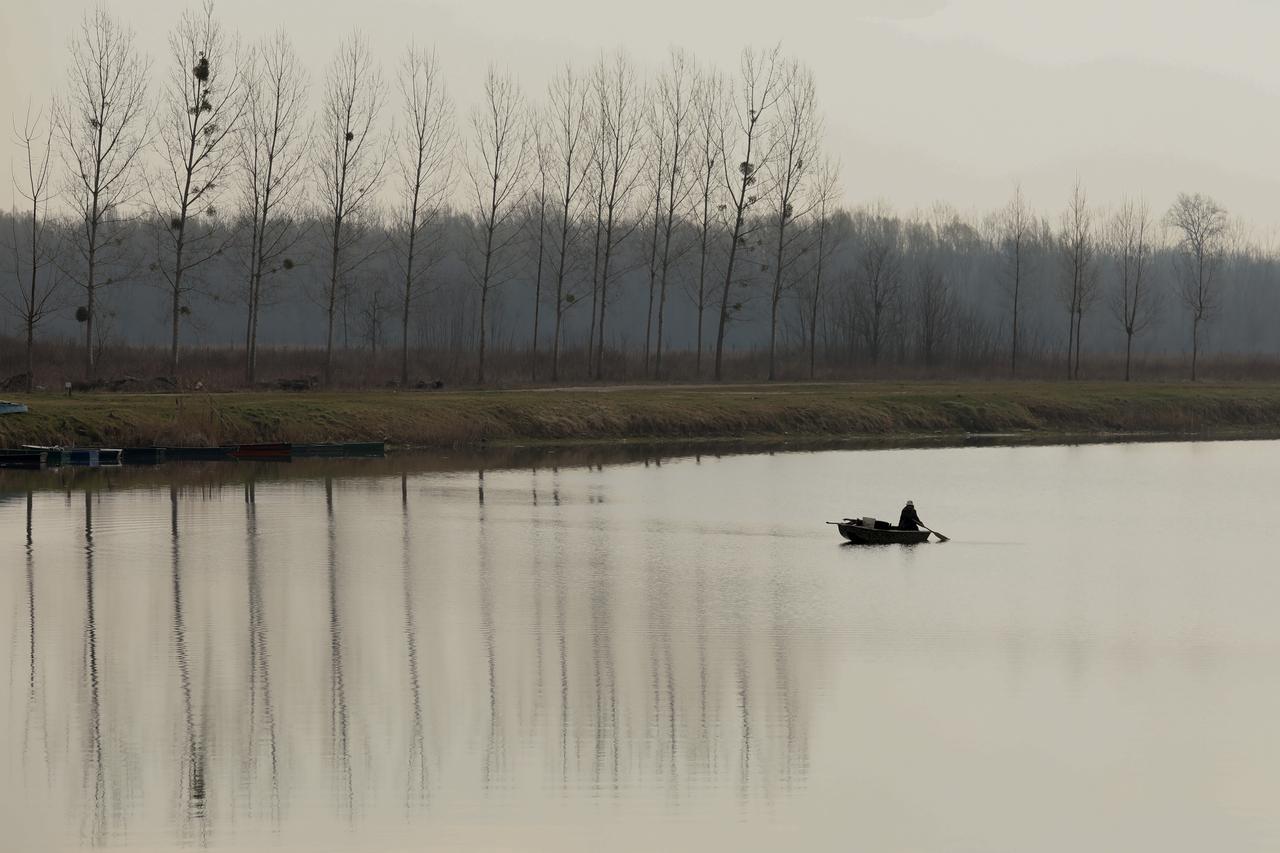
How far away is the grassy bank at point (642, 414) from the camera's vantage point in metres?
52.5

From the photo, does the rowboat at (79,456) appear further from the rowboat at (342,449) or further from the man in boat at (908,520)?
the man in boat at (908,520)

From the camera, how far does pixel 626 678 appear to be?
21.2 meters

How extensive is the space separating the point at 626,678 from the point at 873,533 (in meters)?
13.9

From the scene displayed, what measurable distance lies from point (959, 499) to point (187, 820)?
30597mm

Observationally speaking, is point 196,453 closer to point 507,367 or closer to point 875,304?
point 507,367

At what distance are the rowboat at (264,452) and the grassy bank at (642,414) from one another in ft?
3.81

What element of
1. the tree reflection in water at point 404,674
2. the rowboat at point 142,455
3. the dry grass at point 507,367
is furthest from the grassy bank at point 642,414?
the tree reflection in water at point 404,674

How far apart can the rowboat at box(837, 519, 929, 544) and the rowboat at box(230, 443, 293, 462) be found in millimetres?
23031

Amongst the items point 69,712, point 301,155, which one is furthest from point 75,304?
point 69,712

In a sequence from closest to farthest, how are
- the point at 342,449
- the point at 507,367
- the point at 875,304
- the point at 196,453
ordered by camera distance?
1. the point at 196,453
2. the point at 342,449
3. the point at 507,367
4. the point at 875,304

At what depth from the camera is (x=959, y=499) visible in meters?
42.9

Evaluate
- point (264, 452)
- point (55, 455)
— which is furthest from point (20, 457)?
point (264, 452)

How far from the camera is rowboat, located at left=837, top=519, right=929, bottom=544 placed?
1336 inches

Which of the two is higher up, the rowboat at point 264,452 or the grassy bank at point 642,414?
the grassy bank at point 642,414
